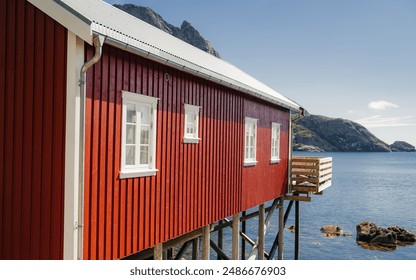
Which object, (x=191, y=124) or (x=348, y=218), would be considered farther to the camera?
(x=348, y=218)

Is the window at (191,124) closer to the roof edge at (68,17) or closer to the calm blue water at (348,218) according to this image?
the roof edge at (68,17)

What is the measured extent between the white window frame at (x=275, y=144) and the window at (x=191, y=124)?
5.87 m

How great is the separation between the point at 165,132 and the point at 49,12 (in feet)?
10.9

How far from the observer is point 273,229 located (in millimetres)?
38156

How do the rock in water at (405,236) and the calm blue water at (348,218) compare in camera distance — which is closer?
the calm blue water at (348,218)

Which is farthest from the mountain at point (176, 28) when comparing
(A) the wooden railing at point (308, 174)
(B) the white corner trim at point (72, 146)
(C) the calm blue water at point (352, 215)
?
(B) the white corner trim at point (72, 146)

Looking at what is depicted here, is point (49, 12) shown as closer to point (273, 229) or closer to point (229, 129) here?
point (229, 129)

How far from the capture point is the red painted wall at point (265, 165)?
44.3 ft

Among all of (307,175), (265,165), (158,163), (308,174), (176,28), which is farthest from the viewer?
(176,28)

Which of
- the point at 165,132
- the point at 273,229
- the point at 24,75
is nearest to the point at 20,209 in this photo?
the point at 24,75

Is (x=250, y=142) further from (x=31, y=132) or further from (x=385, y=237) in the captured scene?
(x=385, y=237)

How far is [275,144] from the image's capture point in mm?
15922

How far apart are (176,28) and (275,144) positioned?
18106 cm

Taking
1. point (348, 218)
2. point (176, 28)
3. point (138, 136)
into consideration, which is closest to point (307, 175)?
point (138, 136)
